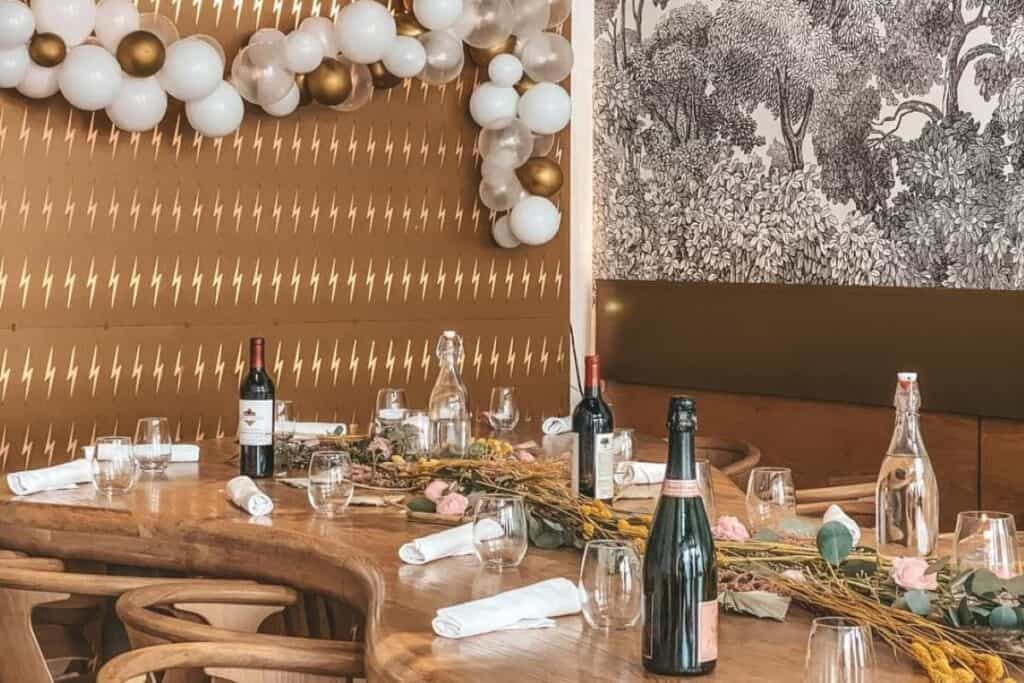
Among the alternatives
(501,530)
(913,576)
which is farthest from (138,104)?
(913,576)

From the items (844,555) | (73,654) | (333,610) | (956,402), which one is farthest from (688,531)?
(956,402)

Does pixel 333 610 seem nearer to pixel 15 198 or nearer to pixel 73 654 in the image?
pixel 73 654

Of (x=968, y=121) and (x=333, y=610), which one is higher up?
(x=968, y=121)

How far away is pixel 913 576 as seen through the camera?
1.82 metres

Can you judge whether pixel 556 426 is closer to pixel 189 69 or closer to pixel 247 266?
pixel 189 69

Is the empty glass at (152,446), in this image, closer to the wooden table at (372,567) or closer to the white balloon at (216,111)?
the wooden table at (372,567)

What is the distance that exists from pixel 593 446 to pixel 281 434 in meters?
1.29

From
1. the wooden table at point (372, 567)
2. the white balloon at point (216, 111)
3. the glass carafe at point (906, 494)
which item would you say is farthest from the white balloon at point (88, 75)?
the glass carafe at point (906, 494)

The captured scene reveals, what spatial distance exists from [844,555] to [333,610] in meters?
1.21

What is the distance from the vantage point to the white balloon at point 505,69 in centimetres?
555

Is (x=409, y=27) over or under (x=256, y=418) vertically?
over

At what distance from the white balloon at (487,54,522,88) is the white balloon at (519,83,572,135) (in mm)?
96

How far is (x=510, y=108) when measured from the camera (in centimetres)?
561

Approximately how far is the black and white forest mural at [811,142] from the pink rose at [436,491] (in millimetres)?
2734
